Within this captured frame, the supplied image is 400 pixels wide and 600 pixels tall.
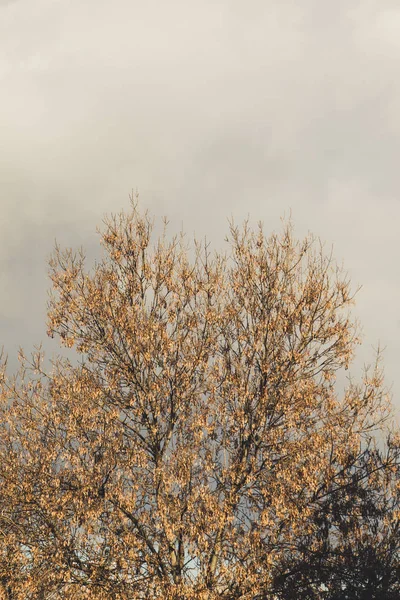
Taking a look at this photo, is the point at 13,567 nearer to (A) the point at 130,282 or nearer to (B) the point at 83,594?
(B) the point at 83,594

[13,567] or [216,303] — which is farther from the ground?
[216,303]

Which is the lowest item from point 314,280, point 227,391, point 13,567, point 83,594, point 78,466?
point 83,594

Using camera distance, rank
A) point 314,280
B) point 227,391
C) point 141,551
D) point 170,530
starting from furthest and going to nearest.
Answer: point 314,280
point 227,391
point 141,551
point 170,530

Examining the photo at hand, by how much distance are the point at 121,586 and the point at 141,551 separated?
2.93 feet

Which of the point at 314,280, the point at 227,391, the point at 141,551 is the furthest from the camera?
the point at 314,280

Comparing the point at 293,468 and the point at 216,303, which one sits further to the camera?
the point at 216,303

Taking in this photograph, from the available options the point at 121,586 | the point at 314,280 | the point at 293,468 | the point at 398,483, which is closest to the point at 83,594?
the point at 121,586

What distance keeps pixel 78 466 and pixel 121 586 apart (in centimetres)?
281

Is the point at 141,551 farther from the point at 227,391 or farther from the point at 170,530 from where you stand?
the point at 227,391

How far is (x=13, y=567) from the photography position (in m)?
15.7

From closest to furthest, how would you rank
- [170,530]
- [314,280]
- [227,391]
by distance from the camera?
[170,530] → [227,391] → [314,280]

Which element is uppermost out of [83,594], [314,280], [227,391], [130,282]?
[130,282]

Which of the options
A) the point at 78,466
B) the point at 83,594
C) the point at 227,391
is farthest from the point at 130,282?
the point at 83,594

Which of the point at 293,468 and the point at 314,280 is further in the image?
the point at 314,280
